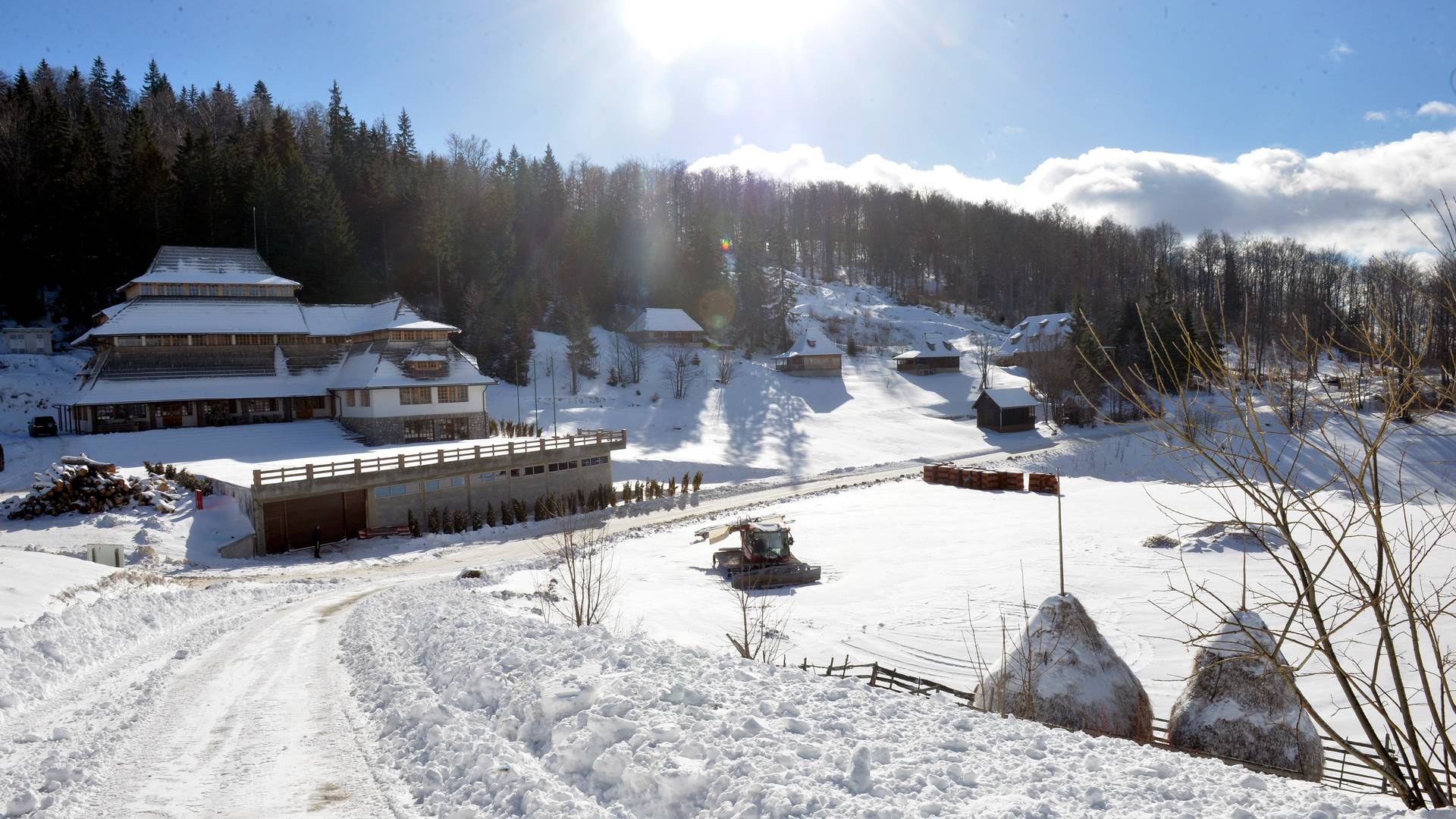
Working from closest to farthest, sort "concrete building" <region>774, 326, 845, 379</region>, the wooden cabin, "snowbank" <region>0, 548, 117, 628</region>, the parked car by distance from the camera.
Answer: "snowbank" <region>0, 548, 117, 628</region>
the parked car
"concrete building" <region>774, 326, 845, 379</region>
the wooden cabin

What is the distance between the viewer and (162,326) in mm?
43031

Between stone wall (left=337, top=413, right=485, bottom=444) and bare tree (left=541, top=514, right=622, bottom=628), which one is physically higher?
stone wall (left=337, top=413, right=485, bottom=444)

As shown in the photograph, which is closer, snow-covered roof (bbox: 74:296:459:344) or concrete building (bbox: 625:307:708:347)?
snow-covered roof (bbox: 74:296:459:344)

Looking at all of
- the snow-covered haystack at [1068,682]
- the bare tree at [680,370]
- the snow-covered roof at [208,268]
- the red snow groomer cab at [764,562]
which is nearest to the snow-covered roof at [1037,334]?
the bare tree at [680,370]

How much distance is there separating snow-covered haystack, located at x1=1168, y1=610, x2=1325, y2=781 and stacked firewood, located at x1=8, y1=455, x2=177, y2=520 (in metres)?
31.9

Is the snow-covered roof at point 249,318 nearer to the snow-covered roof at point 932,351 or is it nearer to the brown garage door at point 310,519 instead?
the brown garage door at point 310,519

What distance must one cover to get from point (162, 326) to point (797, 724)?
47.4m

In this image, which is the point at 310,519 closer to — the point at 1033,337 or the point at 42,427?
the point at 42,427

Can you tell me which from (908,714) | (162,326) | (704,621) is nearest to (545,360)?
(162,326)

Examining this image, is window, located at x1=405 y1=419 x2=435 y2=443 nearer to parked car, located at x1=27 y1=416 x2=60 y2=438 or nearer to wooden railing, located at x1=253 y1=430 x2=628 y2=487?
wooden railing, located at x1=253 y1=430 x2=628 y2=487

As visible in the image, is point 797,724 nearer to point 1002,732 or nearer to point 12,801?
point 1002,732

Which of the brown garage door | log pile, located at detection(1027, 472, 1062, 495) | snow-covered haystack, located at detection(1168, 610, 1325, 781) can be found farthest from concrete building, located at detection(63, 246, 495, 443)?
snow-covered haystack, located at detection(1168, 610, 1325, 781)

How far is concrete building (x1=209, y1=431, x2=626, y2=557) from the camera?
29266 millimetres

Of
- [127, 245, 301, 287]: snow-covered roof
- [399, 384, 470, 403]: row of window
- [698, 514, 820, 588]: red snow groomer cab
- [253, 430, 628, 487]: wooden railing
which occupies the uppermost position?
[127, 245, 301, 287]: snow-covered roof
